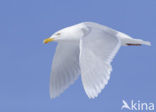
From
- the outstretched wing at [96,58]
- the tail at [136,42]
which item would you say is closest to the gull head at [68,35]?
the outstretched wing at [96,58]

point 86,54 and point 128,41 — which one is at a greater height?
point 86,54

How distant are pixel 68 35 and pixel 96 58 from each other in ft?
4.09

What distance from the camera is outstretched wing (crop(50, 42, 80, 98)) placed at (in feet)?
32.6

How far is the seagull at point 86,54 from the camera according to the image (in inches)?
307

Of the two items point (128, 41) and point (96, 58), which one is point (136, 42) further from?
point (96, 58)

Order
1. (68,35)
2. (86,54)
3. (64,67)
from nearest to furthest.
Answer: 1. (86,54)
2. (68,35)
3. (64,67)

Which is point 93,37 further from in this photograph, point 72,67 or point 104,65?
point 72,67

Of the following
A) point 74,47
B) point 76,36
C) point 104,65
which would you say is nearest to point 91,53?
point 104,65

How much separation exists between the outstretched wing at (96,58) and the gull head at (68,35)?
1.02 ft

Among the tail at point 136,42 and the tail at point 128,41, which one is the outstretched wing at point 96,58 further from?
the tail at point 136,42

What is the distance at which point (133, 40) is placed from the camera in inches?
361

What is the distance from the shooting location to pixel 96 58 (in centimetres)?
811

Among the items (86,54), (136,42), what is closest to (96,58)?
(86,54)

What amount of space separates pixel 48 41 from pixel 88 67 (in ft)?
5.30
